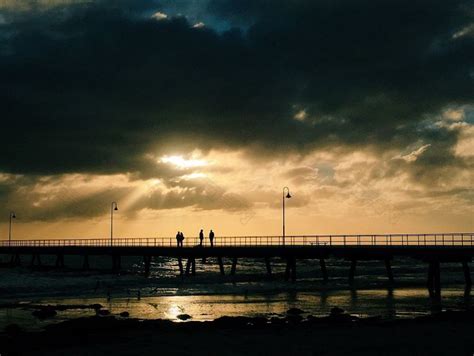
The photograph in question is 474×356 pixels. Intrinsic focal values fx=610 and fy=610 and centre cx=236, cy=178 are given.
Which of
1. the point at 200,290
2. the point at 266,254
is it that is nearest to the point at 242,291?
the point at 200,290

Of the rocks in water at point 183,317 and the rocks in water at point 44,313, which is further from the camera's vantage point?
the rocks in water at point 44,313

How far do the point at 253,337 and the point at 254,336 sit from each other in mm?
224

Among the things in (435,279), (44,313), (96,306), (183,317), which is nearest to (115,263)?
(96,306)

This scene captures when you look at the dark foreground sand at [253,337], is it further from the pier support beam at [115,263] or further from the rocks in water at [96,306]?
the pier support beam at [115,263]

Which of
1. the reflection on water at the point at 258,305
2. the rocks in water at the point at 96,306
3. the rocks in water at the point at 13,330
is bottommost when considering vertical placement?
the reflection on water at the point at 258,305

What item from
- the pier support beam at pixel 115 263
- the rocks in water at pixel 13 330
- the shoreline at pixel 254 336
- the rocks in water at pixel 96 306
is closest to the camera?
the shoreline at pixel 254 336

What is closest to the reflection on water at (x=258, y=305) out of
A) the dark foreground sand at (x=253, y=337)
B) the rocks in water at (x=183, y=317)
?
the rocks in water at (x=183, y=317)

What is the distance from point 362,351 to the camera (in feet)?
61.9

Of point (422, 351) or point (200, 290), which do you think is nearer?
point (422, 351)

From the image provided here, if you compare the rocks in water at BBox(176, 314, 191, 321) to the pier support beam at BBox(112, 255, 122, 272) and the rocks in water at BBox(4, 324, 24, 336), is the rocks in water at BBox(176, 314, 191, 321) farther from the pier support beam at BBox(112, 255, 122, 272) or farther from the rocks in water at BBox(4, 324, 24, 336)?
the pier support beam at BBox(112, 255, 122, 272)

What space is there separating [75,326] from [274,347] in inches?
331

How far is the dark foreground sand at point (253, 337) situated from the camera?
19.2 meters

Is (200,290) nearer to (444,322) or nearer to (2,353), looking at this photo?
(444,322)

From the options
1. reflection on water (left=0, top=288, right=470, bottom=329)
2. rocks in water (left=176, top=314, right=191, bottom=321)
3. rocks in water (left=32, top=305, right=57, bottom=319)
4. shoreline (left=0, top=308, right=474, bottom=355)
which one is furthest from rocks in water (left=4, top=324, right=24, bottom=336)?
rocks in water (left=176, top=314, right=191, bottom=321)
